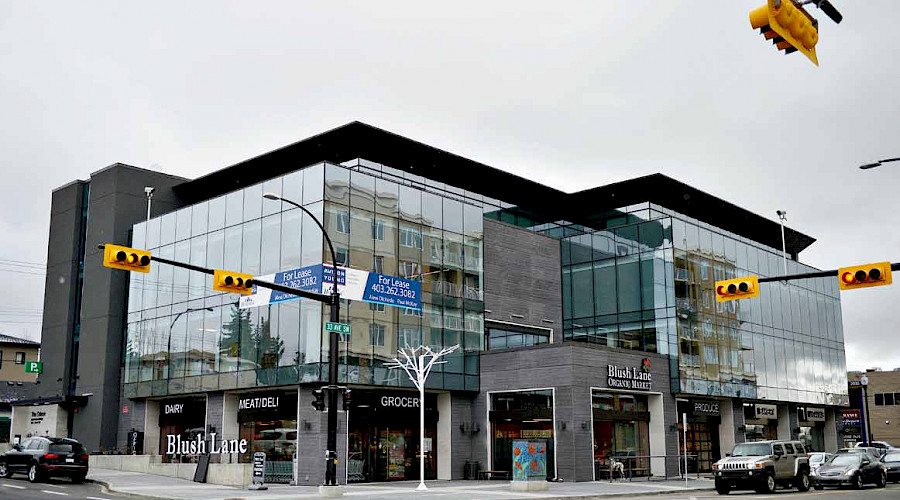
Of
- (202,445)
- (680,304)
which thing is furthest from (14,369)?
(680,304)

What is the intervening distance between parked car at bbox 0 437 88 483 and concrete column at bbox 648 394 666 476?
84.9ft

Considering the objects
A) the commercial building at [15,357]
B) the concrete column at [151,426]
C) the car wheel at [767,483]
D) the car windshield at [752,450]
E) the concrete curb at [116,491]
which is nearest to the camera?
the concrete curb at [116,491]

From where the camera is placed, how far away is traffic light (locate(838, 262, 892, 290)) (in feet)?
77.0

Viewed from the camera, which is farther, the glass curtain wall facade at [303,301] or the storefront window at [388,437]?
the storefront window at [388,437]

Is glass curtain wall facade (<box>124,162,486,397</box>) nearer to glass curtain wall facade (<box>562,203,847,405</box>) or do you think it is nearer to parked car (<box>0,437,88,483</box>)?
parked car (<box>0,437,88,483</box>)

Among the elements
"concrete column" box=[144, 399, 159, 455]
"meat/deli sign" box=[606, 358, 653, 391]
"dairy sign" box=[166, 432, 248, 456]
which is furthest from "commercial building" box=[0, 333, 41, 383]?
"meat/deli sign" box=[606, 358, 653, 391]

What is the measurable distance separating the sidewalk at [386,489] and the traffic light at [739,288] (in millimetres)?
8452

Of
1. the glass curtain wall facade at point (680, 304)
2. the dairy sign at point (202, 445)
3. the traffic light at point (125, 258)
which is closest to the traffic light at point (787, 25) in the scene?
the traffic light at point (125, 258)

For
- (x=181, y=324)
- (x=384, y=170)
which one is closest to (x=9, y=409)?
(x=181, y=324)

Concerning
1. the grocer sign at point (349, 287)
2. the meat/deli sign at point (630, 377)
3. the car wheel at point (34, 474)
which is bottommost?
the car wheel at point (34, 474)

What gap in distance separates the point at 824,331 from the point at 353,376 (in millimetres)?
38530

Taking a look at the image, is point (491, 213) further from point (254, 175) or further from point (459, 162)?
point (254, 175)

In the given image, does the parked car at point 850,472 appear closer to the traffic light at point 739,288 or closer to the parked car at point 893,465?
the parked car at point 893,465

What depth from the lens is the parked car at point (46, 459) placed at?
109 feet
